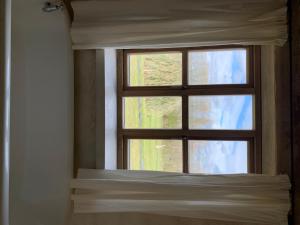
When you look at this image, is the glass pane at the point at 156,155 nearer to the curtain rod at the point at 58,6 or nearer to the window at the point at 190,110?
the window at the point at 190,110

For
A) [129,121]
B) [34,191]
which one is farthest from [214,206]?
[34,191]

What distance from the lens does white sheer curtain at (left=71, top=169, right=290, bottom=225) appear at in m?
1.58

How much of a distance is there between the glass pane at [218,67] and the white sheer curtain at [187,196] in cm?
52

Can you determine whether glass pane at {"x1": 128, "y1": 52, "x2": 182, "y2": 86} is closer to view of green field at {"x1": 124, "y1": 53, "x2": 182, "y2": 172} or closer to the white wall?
view of green field at {"x1": 124, "y1": 53, "x2": 182, "y2": 172}

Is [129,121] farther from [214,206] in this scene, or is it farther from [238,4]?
[238,4]

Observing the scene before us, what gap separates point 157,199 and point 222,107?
601 mm

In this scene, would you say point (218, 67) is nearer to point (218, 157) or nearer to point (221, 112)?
point (221, 112)

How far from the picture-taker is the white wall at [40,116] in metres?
1.41

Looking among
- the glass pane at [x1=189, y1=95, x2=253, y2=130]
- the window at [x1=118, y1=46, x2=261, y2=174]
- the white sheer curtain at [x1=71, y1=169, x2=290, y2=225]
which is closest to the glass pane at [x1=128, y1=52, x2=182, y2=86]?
the window at [x1=118, y1=46, x2=261, y2=174]

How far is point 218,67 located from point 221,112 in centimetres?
24

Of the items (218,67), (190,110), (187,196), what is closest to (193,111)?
(190,110)

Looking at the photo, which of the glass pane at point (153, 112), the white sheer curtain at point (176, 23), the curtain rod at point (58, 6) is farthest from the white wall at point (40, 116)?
the glass pane at point (153, 112)

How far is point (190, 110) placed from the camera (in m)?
1.90

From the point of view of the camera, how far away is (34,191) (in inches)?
59.8
